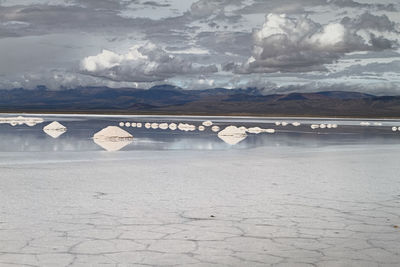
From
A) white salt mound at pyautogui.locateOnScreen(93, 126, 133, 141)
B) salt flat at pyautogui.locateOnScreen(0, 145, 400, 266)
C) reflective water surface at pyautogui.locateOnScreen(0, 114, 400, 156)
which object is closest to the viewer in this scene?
salt flat at pyautogui.locateOnScreen(0, 145, 400, 266)

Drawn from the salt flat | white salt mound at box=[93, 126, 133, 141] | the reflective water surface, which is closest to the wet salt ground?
the salt flat

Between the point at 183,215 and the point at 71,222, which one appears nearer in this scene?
the point at 71,222

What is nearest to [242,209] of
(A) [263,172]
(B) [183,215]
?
(B) [183,215]

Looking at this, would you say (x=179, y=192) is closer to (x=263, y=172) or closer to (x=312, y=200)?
(x=312, y=200)

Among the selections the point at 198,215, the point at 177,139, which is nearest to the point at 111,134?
the point at 177,139

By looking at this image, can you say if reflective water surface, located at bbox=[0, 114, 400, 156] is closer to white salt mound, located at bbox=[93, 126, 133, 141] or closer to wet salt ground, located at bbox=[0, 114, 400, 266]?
white salt mound, located at bbox=[93, 126, 133, 141]

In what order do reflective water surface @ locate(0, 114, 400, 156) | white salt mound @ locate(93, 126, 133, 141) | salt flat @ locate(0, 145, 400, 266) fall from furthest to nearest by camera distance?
white salt mound @ locate(93, 126, 133, 141) → reflective water surface @ locate(0, 114, 400, 156) → salt flat @ locate(0, 145, 400, 266)

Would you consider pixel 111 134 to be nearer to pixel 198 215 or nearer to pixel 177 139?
pixel 177 139
